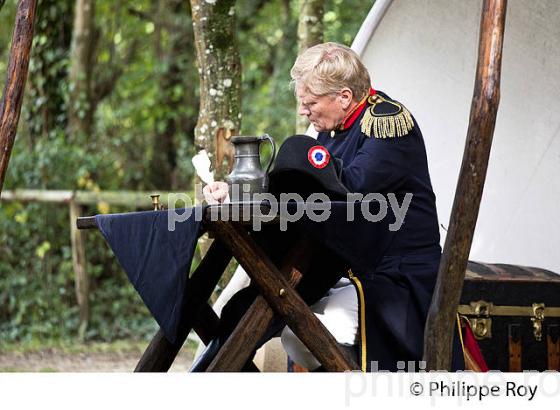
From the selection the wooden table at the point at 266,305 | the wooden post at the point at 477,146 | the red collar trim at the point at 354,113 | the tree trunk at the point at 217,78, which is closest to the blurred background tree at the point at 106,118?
the tree trunk at the point at 217,78

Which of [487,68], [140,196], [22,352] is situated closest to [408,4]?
[487,68]

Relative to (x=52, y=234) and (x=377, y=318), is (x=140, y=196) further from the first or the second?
(x=377, y=318)

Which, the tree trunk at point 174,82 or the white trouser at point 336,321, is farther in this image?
the tree trunk at point 174,82

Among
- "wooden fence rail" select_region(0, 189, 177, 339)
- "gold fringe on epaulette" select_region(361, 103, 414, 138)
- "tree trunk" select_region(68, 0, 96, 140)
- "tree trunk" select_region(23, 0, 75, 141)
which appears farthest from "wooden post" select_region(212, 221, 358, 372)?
"tree trunk" select_region(68, 0, 96, 140)

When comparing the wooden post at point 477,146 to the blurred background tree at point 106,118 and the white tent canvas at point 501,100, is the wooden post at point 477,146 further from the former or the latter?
the blurred background tree at point 106,118

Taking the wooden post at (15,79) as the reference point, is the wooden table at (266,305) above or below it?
below

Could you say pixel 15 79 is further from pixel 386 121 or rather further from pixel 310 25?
pixel 310 25

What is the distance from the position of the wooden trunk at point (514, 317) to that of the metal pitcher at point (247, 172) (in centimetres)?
145

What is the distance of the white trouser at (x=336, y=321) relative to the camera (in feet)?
11.2

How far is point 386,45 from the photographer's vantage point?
5352 millimetres

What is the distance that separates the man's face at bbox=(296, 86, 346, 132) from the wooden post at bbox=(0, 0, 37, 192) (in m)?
1.00

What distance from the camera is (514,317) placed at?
442cm

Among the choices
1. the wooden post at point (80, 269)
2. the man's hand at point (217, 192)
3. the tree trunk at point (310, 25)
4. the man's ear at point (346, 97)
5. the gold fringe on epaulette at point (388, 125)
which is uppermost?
the tree trunk at point (310, 25)

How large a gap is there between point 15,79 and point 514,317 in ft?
7.84
